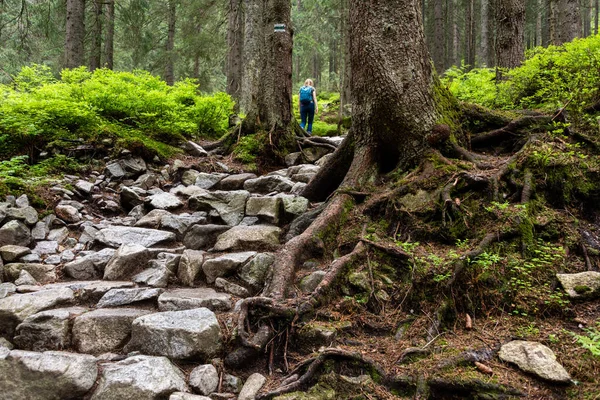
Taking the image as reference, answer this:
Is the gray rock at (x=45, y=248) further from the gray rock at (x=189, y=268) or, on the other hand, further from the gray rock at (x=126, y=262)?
the gray rock at (x=189, y=268)

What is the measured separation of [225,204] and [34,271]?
2.58 meters

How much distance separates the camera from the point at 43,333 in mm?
3279

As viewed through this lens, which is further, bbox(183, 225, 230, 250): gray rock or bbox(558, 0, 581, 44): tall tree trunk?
bbox(558, 0, 581, 44): tall tree trunk

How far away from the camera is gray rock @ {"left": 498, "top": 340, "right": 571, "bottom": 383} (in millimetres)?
2381

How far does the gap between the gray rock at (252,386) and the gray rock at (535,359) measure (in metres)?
1.76

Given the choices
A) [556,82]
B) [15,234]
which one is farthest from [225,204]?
[556,82]

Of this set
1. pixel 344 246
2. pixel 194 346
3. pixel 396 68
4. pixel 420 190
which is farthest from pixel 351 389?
pixel 396 68

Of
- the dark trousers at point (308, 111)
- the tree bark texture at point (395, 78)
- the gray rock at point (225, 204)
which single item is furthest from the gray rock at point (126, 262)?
the dark trousers at point (308, 111)

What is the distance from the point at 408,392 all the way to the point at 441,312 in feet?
2.79

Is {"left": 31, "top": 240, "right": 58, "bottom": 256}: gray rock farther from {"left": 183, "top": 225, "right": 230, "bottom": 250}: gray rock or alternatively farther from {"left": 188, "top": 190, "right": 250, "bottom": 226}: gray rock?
{"left": 188, "top": 190, "right": 250, "bottom": 226}: gray rock

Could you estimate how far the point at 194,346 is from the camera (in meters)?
3.12

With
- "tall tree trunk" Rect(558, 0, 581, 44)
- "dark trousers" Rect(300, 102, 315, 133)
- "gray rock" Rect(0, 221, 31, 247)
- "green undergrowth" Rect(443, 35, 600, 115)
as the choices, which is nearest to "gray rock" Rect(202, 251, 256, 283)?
"gray rock" Rect(0, 221, 31, 247)

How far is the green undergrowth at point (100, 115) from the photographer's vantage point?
275 inches

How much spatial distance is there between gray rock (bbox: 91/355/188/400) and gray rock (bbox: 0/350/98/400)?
0.14 meters
